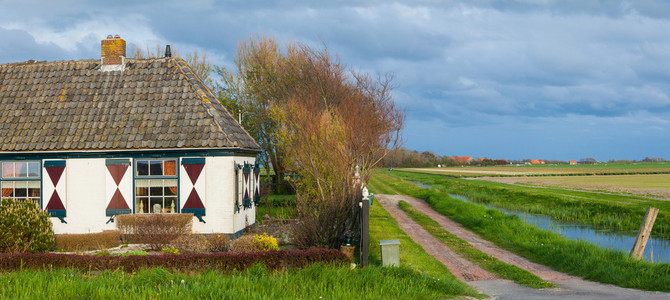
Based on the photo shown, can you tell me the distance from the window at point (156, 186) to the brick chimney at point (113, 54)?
4.33m

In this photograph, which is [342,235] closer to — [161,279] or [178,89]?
[161,279]

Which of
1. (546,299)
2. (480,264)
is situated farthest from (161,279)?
(480,264)

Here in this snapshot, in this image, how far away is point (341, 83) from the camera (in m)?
28.2

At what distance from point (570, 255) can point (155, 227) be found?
35.2 feet

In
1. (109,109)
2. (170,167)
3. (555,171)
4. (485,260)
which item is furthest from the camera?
(555,171)

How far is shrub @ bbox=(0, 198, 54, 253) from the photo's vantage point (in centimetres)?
1266

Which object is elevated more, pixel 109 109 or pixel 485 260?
pixel 109 109

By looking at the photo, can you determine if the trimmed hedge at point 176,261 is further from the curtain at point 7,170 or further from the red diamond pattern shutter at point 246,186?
the curtain at point 7,170

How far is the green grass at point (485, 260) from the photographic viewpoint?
428 inches

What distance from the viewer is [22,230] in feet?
42.2

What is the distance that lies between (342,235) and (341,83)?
1682 cm

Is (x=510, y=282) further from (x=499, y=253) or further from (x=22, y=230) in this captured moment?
(x=22, y=230)

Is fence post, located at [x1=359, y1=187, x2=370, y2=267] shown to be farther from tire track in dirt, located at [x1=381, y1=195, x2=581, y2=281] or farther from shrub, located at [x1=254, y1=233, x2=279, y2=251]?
tire track in dirt, located at [x1=381, y1=195, x2=581, y2=281]

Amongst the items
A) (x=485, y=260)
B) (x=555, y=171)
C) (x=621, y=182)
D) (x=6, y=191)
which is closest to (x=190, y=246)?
(x=485, y=260)
